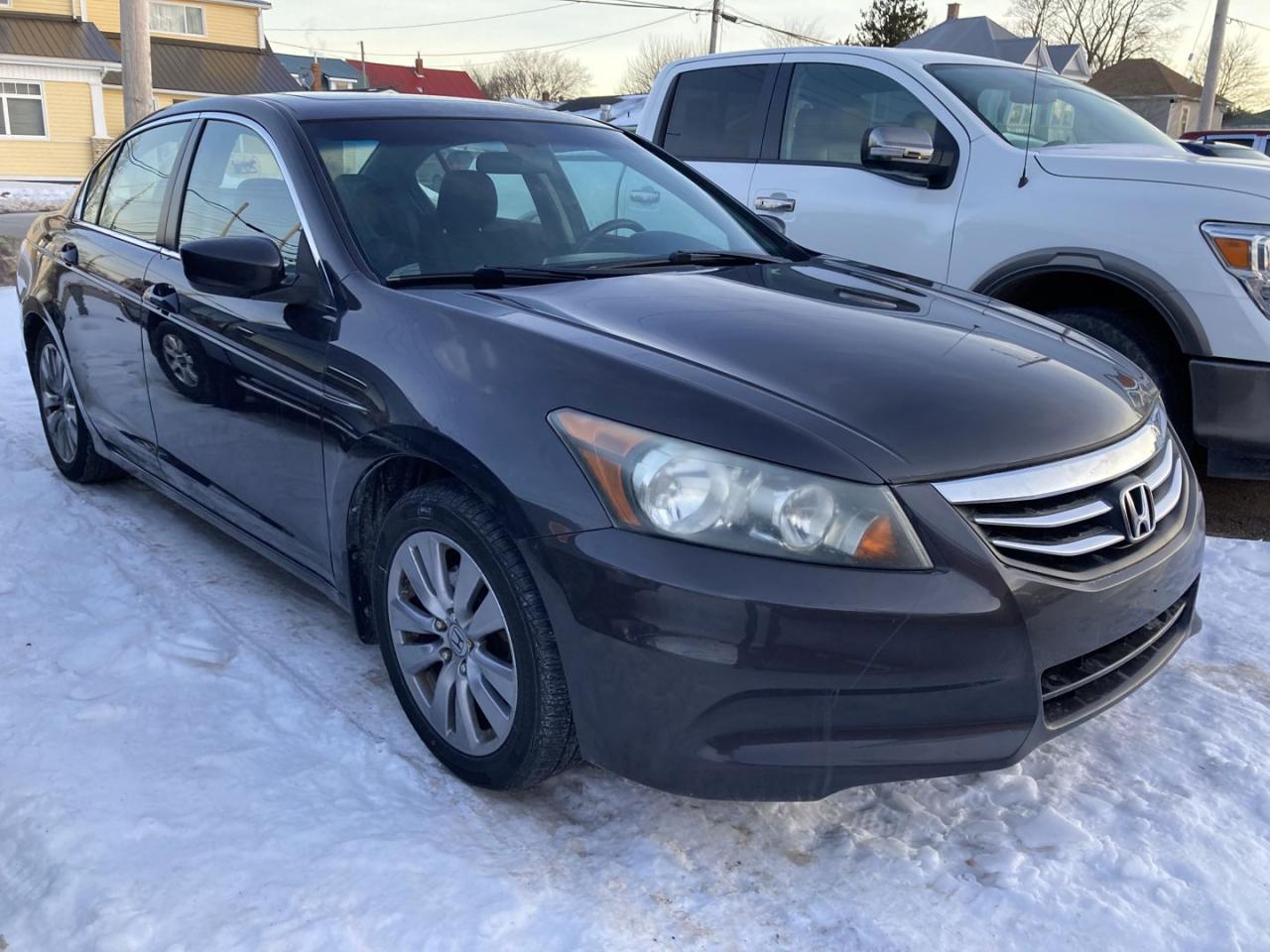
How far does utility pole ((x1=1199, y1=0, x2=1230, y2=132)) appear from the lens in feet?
65.7

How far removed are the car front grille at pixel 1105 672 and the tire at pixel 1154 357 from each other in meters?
2.04

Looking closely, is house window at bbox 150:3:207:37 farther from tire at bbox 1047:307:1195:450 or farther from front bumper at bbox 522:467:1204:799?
front bumper at bbox 522:467:1204:799

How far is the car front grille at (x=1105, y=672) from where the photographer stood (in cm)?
217

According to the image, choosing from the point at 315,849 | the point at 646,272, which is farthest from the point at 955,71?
the point at 315,849

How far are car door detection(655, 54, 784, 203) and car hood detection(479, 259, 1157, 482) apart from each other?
3.04 m

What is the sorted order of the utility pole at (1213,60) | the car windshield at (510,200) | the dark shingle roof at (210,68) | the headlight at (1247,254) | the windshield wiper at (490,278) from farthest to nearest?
the dark shingle roof at (210,68) < the utility pole at (1213,60) < the headlight at (1247,254) < the car windshield at (510,200) < the windshield wiper at (490,278)

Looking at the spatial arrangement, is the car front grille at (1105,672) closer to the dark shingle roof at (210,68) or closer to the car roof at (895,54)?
the car roof at (895,54)

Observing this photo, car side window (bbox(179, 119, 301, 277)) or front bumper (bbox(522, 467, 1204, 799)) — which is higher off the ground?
car side window (bbox(179, 119, 301, 277))

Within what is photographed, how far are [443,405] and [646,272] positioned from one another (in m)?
0.93

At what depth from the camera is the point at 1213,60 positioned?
20.6 meters

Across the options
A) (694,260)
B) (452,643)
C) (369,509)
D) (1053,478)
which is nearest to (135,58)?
(694,260)

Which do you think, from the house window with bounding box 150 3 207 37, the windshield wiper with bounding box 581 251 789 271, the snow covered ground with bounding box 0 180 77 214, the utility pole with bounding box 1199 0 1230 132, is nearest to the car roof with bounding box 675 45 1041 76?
the windshield wiper with bounding box 581 251 789 271

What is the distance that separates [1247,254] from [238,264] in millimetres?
3547

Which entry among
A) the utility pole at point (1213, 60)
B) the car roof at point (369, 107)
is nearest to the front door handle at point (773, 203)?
the car roof at point (369, 107)
